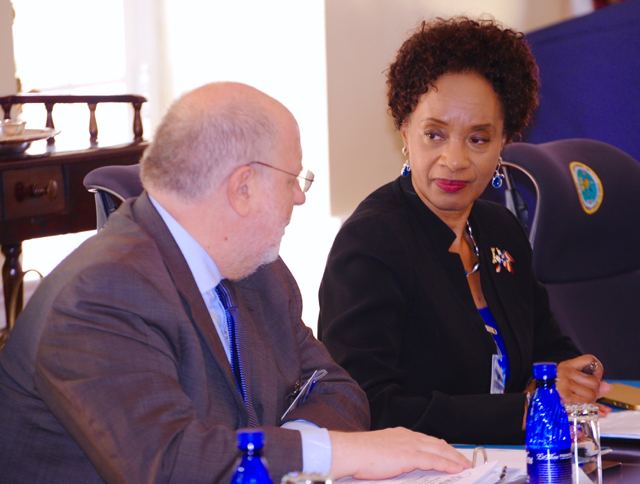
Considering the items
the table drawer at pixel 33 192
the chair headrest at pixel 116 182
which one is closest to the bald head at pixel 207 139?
the chair headrest at pixel 116 182

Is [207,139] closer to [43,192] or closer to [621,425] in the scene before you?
[621,425]

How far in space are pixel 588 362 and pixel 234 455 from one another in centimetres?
94

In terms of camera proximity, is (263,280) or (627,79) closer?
(263,280)

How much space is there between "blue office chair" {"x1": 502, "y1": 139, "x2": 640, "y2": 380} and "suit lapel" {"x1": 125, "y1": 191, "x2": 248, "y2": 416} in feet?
3.88

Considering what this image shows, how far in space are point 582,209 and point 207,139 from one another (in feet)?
4.44

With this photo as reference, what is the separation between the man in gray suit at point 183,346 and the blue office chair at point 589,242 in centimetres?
96

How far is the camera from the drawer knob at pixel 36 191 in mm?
2250

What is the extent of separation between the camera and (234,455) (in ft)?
3.17

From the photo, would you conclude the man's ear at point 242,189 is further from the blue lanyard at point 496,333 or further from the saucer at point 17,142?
the saucer at point 17,142

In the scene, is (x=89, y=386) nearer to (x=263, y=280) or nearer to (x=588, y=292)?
(x=263, y=280)

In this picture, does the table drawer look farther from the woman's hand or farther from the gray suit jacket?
the woman's hand

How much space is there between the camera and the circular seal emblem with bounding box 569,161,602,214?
2.14 m

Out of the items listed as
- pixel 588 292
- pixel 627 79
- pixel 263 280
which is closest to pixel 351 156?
pixel 627 79

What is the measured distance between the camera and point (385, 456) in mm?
1061
